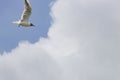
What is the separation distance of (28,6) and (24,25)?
17.5 ft

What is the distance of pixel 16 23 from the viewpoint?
255 feet

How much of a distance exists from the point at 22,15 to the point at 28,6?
326 centimetres

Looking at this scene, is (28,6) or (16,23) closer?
(28,6)

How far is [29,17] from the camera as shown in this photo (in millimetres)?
74312

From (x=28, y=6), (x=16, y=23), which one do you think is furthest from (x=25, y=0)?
(x=16, y=23)

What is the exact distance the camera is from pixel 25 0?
73.2 metres

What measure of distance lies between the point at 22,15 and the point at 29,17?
1.84 metres

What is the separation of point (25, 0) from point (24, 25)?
589cm

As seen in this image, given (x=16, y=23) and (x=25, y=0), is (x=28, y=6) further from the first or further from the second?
(x=16, y=23)

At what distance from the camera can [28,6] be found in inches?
2867

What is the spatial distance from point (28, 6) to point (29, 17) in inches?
101

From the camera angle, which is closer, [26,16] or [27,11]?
[27,11]

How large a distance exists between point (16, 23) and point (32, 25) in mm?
4381
